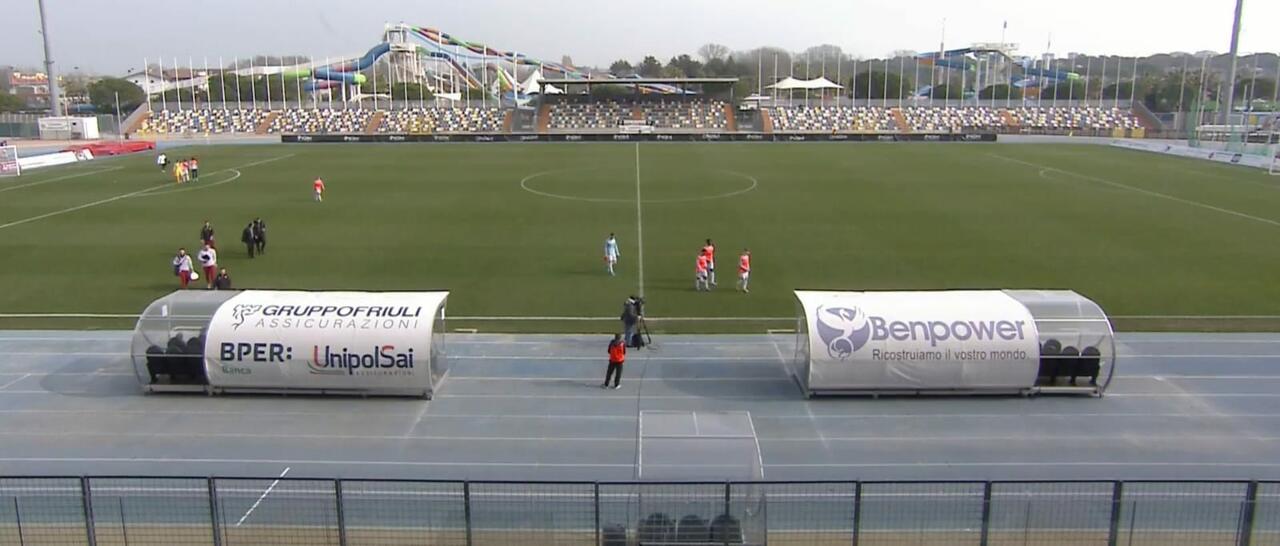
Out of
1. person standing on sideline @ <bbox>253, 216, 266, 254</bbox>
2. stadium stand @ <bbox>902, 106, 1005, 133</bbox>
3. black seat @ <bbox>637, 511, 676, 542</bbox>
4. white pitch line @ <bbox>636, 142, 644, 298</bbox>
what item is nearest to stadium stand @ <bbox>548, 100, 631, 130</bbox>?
stadium stand @ <bbox>902, 106, 1005, 133</bbox>

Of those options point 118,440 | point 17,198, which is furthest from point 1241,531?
point 17,198

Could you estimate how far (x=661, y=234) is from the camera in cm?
2984

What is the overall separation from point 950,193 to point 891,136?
3675 cm

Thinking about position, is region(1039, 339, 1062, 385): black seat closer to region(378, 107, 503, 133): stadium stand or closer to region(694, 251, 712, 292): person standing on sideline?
region(694, 251, 712, 292): person standing on sideline

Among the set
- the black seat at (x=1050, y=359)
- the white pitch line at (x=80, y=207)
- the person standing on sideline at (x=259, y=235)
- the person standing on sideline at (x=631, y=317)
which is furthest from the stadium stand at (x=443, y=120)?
the black seat at (x=1050, y=359)

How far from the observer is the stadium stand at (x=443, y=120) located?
292 feet

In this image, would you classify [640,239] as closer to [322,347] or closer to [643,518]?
[322,347]

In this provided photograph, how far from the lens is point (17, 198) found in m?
39.0

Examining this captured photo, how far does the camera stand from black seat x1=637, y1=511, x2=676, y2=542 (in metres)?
7.95

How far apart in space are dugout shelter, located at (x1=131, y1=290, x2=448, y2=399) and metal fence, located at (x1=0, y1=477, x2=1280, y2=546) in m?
4.12

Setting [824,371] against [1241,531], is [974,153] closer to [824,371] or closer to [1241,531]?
[824,371]

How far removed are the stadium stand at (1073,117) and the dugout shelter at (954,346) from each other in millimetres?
82130

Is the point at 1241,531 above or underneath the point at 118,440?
above

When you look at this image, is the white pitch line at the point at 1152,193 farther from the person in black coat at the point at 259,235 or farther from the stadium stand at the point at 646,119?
the stadium stand at the point at 646,119
